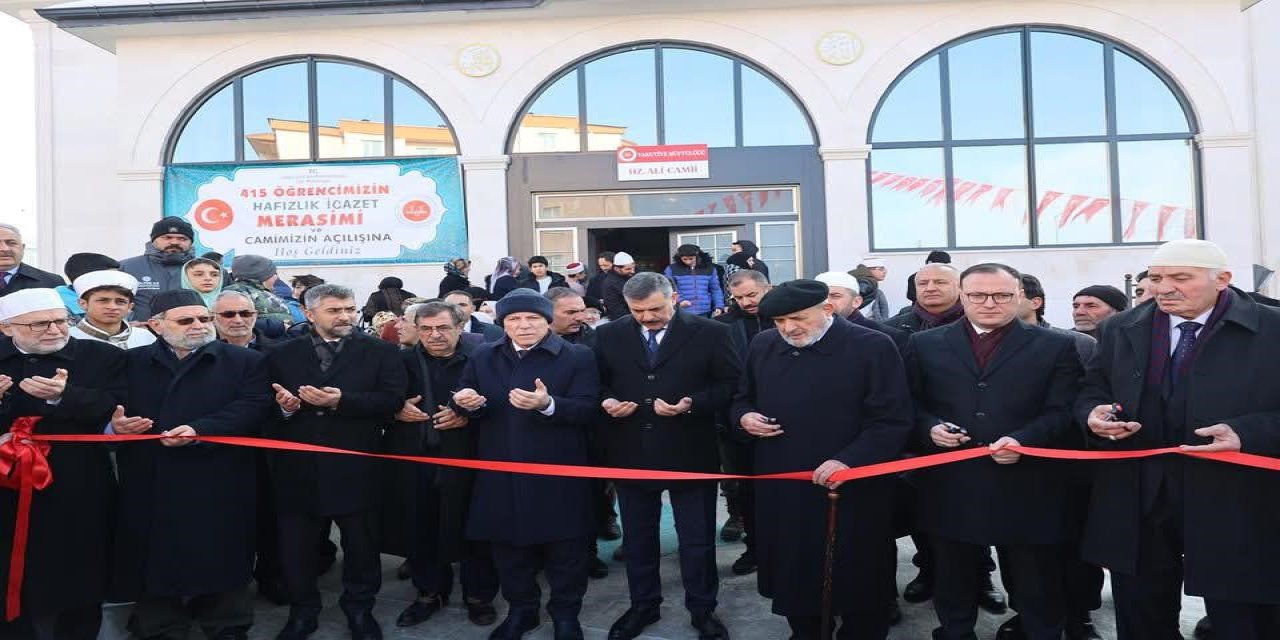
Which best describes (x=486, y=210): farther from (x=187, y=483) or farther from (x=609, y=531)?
(x=187, y=483)

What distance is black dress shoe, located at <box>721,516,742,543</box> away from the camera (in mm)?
6586

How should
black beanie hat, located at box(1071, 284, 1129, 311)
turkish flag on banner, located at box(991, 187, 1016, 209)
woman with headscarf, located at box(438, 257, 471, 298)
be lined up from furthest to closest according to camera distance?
turkish flag on banner, located at box(991, 187, 1016, 209), woman with headscarf, located at box(438, 257, 471, 298), black beanie hat, located at box(1071, 284, 1129, 311)

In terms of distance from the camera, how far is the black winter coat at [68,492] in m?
4.36

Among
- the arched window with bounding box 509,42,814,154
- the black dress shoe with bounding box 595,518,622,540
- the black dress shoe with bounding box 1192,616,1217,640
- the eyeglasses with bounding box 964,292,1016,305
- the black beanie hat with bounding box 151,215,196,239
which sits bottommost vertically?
the black dress shoe with bounding box 1192,616,1217,640

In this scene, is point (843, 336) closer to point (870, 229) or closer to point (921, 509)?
point (921, 509)

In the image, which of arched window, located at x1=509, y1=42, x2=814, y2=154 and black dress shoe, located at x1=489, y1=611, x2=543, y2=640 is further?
arched window, located at x1=509, y1=42, x2=814, y2=154

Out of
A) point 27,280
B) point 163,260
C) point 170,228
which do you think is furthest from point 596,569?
point 27,280

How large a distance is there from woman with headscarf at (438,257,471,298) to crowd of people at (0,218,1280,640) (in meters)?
5.82

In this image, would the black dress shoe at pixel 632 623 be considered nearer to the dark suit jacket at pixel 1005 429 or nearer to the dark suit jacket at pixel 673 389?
the dark suit jacket at pixel 673 389

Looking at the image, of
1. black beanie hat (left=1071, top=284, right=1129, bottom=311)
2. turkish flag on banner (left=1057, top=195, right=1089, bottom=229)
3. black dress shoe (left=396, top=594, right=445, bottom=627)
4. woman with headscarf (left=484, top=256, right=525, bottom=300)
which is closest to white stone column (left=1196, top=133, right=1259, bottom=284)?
turkish flag on banner (left=1057, top=195, right=1089, bottom=229)

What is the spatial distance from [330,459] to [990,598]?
12.7 feet

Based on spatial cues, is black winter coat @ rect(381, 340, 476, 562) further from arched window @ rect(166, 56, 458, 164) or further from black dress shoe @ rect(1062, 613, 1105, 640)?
arched window @ rect(166, 56, 458, 164)

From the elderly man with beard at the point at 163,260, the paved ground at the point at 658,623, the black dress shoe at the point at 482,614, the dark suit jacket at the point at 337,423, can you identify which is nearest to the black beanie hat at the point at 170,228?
the elderly man with beard at the point at 163,260

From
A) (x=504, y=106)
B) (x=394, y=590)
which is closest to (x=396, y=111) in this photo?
Result: (x=504, y=106)
